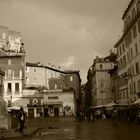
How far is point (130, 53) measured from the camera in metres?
53.7

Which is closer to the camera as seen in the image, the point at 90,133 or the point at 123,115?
the point at 90,133

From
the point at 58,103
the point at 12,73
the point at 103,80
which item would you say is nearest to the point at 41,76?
the point at 58,103

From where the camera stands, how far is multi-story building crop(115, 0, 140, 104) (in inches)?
1919

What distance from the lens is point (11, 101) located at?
81.8 metres

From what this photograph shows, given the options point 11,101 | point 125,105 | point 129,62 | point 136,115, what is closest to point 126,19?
point 129,62

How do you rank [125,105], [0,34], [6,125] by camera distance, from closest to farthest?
1. [6,125]
2. [125,105]
3. [0,34]

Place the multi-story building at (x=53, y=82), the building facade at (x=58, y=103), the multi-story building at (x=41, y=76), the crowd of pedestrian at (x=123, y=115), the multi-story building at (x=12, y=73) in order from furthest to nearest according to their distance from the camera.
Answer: the multi-story building at (x=41, y=76) → the multi-story building at (x=53, y=82) → the building facade at (x=58, y=103) → the multi-story building at (x=12, y=73) → the crowd of pedestrian at (x=123, y=115)

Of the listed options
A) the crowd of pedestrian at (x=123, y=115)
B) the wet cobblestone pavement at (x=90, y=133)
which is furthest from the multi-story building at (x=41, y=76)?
the wet cobblestone pavement at (x=90, y=133)

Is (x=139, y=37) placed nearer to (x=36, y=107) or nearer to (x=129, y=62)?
(x=129, y=62)

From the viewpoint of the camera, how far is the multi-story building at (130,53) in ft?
160

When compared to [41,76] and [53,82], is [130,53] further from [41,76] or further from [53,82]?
[53,82]

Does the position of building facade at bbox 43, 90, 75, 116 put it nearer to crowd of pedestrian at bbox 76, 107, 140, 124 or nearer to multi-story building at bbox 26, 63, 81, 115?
multi-story building at bbox 26, 63, 81, 115

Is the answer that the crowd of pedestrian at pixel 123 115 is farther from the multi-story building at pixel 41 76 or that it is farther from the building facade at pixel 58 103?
the multi-story building at pixel 41 76

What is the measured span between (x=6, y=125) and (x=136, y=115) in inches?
731
